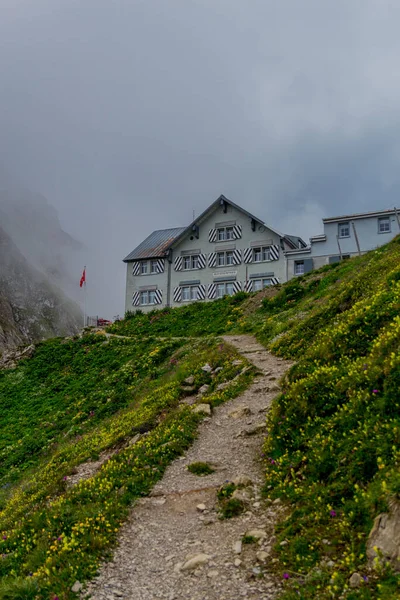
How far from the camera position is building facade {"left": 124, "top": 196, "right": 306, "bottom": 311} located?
65.9 metres

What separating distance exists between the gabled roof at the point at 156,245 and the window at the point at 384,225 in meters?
28.7

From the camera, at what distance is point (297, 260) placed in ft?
210

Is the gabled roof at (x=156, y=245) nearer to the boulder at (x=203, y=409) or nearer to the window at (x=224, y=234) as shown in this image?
the window at (x=224, y=234)

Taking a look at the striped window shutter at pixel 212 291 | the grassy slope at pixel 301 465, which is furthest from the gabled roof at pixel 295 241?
the grassy slope at pixel 301 465

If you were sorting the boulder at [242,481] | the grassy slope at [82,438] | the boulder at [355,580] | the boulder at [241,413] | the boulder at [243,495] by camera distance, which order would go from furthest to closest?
1. the boulder at [241,413]
2. the boulder at [242,481]
3. the boulder at [243,495]
4. the grassy slope at [82,438]
5. the boulder at [355,580]

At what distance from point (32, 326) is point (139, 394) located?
599ft

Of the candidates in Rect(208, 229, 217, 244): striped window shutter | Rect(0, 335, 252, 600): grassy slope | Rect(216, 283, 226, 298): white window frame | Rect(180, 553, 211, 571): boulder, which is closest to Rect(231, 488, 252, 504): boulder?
Rect(180, 553, 211, 571): boulder

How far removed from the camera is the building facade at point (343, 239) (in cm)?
5958

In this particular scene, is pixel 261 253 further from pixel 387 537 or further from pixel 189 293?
pixel 387 537

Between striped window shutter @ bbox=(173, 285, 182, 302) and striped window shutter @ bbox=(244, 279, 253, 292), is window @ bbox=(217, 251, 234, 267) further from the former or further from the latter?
striped window shutter @ bbox=(173, 285, 182, 302)

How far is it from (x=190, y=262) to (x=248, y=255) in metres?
8.94

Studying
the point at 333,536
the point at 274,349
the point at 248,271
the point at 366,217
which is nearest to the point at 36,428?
the point at 274,349

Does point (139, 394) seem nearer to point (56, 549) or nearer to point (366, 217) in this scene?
point (56, 549)

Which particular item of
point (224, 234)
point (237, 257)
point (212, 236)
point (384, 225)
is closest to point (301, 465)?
point (384, 225)
